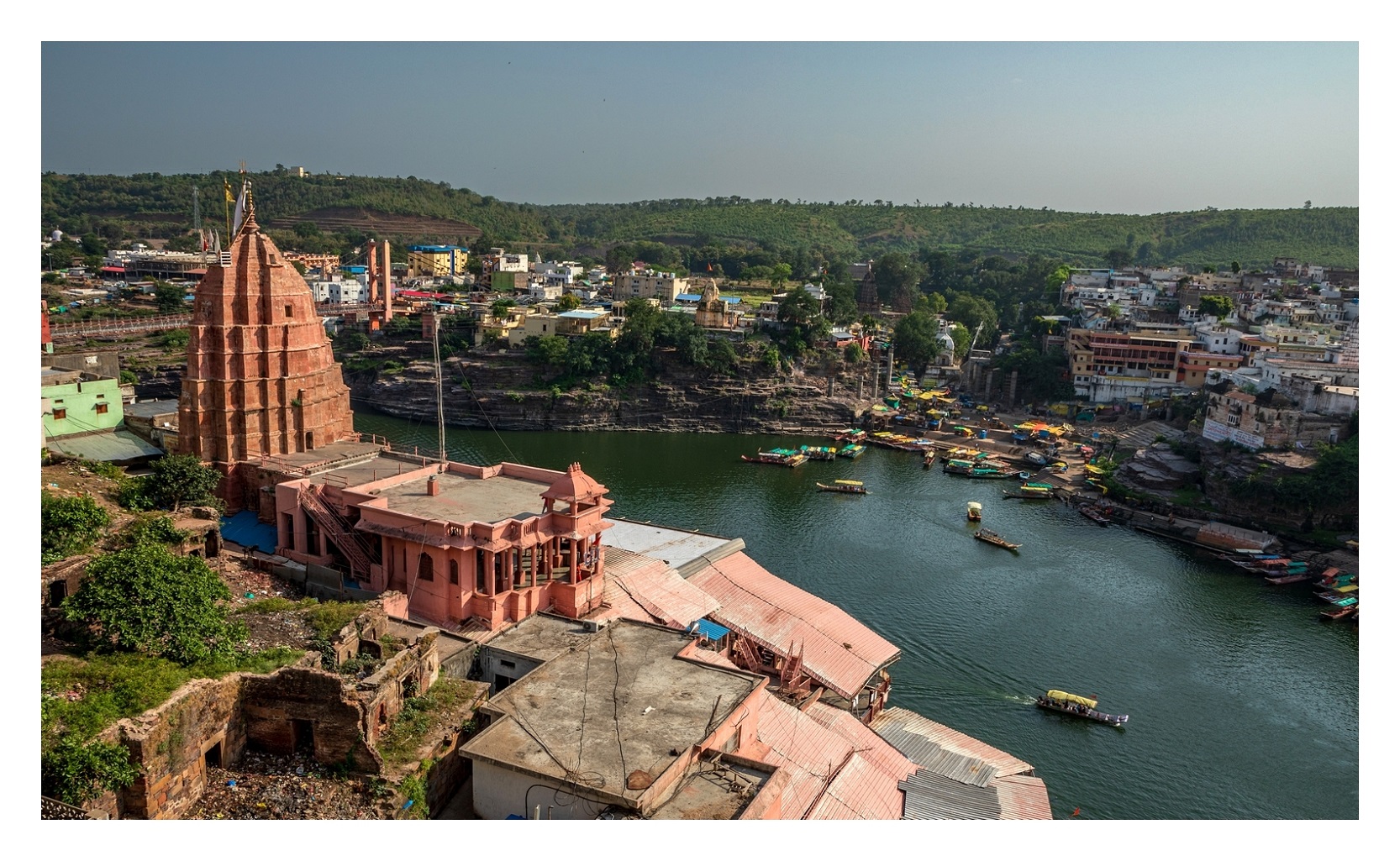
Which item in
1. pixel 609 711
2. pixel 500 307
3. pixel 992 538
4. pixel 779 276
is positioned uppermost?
pixel 779 276

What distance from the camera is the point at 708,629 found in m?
19.2

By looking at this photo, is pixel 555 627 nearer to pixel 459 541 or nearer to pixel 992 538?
pixel 459 541

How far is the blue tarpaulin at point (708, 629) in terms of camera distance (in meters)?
19.0

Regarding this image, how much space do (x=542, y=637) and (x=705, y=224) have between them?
4978 inches

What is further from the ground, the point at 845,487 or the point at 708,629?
the point at 845,487

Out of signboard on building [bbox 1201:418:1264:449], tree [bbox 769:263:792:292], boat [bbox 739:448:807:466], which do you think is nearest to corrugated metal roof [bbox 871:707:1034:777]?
signboard on building [bbox 1201:418:1264:449]

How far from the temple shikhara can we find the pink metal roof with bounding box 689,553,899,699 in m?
0.05

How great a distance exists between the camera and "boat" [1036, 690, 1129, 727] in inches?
828

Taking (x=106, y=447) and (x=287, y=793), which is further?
(x=106, y=447)

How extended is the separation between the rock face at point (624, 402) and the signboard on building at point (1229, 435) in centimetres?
1729

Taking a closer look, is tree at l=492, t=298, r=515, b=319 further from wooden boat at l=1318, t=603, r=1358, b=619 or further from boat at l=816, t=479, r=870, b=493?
wooden boat at l=1318, t=603, r=1358, b=619

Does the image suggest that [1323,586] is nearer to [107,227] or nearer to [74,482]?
[74,482]

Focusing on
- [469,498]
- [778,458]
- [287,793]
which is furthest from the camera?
[778,458]

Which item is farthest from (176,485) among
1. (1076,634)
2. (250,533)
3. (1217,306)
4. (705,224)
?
(705,224)
